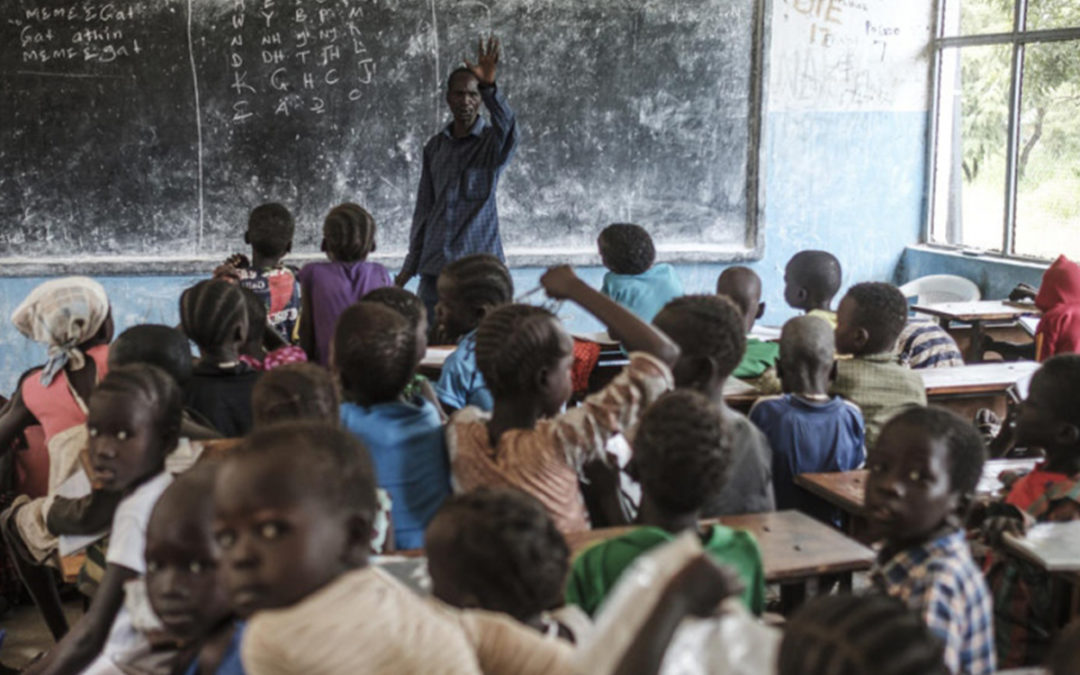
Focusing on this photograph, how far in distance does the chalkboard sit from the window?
125 cm

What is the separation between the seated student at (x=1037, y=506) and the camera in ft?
7.04

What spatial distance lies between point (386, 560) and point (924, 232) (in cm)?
575

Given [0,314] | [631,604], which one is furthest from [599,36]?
[631,604]

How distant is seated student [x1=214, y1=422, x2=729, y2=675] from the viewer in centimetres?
104

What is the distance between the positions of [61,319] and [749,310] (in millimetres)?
2573

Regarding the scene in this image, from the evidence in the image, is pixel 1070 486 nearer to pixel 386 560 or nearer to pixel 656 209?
pixel 386 560

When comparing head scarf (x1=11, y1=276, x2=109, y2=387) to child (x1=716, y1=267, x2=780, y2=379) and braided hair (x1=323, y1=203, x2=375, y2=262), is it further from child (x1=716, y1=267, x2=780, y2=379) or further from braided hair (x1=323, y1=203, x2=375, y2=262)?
child (x1=716, y1=267, x2=780, y2=379)

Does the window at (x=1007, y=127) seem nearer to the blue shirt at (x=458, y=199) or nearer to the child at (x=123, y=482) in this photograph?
the blue shirt at (x=458, y=199)

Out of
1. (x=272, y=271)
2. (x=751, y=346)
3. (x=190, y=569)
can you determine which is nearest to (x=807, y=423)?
(x=751, y=346)

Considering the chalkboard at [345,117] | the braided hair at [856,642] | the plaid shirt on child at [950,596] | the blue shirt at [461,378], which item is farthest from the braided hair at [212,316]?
the chalkboard at [345,117]

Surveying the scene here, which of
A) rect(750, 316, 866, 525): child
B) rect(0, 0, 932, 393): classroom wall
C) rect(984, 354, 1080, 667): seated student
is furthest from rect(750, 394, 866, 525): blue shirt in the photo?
rect(0, 0, 932, 393): classroom wall

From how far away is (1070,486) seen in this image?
2252 mm

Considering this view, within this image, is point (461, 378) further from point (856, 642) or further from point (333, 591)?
point (856, 642)

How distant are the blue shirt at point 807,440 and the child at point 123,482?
1462mm
